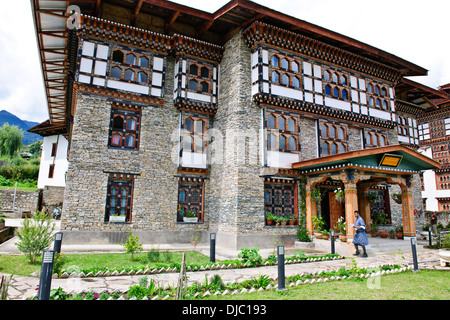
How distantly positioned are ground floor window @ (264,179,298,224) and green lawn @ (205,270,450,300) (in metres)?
7.17

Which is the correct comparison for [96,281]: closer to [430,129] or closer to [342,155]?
[342,155]

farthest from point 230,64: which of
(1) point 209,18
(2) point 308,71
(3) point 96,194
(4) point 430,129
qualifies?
(4) point 430,129

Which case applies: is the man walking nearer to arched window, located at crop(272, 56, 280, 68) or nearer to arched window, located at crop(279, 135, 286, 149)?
arched window, located at crop(279, 135, 286, 149)

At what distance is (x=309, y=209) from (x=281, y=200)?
1.51 meters

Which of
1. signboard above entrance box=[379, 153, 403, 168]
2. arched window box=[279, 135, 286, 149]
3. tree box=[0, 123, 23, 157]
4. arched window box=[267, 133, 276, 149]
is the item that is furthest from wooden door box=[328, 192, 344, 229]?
tree box=[0, 123, 23, 157]

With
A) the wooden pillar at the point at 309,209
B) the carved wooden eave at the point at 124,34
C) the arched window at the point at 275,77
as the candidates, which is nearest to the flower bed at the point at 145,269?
the wooden pillar at the point at 309,209

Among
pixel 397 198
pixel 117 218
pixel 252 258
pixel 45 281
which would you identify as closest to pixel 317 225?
pixel 252 258

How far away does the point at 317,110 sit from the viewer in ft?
53.0

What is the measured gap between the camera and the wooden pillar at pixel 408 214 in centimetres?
1448

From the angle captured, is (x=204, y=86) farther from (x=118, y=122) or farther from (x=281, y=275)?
(x=281, y=275)

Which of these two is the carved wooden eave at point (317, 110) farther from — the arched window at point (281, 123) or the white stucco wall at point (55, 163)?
the white stucco wall at point (55, 163)

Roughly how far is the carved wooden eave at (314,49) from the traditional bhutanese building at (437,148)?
1235cm
